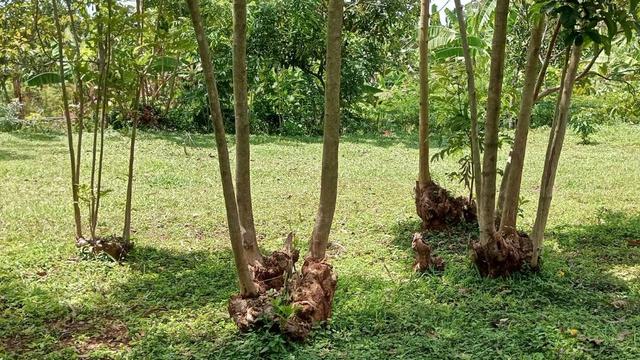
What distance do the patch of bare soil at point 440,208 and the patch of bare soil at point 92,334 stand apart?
10.2 ft

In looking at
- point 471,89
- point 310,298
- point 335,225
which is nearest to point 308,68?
point 335,225

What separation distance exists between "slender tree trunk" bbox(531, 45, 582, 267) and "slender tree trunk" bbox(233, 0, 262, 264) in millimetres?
2042

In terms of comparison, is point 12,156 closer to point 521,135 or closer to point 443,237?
point 443,237

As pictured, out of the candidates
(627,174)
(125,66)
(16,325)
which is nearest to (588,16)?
(125,66)

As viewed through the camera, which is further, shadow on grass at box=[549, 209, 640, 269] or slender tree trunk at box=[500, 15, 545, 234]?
shadow on grass at box=[549, 209, 640, 269]

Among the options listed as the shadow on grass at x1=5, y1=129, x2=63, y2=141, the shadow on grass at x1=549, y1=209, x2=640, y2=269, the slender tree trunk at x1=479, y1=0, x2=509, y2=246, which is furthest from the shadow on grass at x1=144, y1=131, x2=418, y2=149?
the slender tree trunk at x1=479, y1=0, x2=509, y2=246

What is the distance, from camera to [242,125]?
148 inches

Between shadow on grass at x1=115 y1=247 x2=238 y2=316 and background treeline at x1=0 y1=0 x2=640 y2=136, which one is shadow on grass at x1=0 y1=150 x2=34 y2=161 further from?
shadow on grass at x1=115 y1=247 x2=238 y2=316

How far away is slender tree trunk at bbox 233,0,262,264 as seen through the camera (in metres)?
3.58

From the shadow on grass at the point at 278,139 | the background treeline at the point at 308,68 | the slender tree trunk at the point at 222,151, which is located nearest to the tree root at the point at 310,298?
the slender tree trunk at the point at 222,151

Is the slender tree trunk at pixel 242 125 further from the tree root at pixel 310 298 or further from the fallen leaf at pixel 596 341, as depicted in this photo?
the fallen leaf at pixel 596 341

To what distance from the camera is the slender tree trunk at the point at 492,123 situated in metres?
4.02

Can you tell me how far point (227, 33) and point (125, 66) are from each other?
31.0 ft

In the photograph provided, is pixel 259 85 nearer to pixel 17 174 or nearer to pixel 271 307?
pixel 17 174
